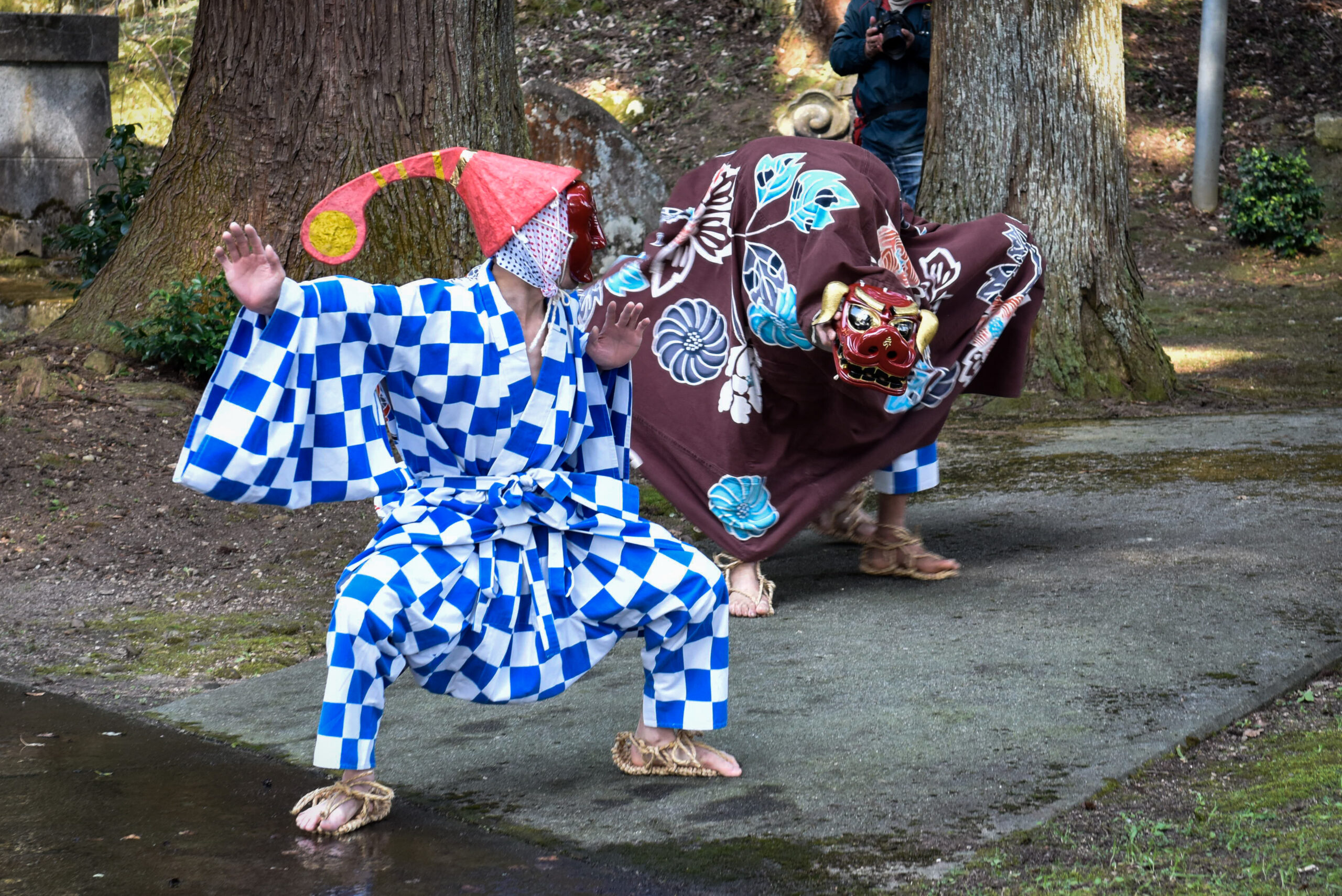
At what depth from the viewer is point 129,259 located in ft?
23.1

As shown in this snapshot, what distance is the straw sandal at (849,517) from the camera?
16.0 ft

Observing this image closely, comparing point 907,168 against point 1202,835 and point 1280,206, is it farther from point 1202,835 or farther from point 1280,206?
point 1280,206

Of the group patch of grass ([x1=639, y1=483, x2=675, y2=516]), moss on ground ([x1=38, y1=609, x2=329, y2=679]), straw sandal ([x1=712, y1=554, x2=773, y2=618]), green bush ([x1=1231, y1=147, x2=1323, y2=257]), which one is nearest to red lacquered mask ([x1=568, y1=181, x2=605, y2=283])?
straw sandal ([x1=712, y1=554, x2=773, y2=618])

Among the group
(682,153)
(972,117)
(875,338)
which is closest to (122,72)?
(682,153)

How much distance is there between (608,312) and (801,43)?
1410 centimetres

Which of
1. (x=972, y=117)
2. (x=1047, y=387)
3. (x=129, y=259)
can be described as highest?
(x=972, y=117)

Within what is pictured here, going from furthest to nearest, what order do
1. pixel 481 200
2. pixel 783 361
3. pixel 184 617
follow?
1. pixel 184 617
2. pixel 783 361
3. pixel 481 200

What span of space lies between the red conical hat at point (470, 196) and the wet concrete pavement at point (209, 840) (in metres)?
1.20

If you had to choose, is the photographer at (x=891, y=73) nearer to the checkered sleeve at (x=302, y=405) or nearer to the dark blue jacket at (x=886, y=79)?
the dark blue jacket at (x=886, y=79)

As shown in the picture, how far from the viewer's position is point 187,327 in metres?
6.68

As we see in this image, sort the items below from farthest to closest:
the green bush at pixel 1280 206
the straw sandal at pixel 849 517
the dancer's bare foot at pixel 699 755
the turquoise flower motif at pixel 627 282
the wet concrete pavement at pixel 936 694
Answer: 1. the green bush at pixel 1280 206
2. the straw sandal at pixel 849 517
3. the turquoise flower motif at pixel 627 282
4. the dancer's bare foot at pixel 699 755
5. the wet concrete pavement at pixel 936 694

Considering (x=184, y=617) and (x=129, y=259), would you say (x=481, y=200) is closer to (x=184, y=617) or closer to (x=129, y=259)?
(x=184, y=617)

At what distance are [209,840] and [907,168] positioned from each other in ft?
18.1

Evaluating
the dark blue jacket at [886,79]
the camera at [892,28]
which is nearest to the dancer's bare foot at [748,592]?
the dark blue jacket at [886,79]
